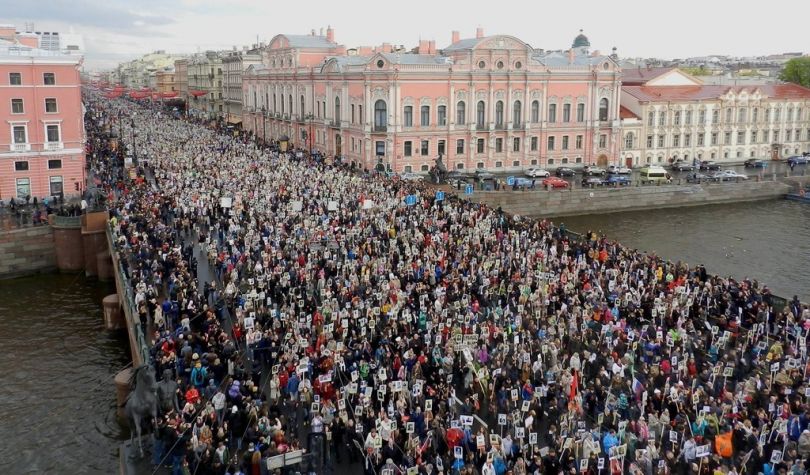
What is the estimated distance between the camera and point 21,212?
38.5m

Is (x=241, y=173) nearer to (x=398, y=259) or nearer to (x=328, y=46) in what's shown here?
(x=398, y=259)

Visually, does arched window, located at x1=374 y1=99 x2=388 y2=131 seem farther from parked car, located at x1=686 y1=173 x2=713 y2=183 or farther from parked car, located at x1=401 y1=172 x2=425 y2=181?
parked car, located at x1=686 y1=173 x2=713 y2=183

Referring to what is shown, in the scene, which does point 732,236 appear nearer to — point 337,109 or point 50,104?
point 337,109

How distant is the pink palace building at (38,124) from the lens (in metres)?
41.7

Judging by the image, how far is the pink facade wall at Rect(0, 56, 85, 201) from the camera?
41.8 metres

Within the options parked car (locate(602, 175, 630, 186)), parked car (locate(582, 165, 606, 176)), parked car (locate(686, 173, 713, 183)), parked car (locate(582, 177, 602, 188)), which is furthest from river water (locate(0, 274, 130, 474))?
parked car (locate(686, 173, 713, 183))

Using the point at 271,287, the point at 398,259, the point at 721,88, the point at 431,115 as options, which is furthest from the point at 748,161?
the point at 271,287

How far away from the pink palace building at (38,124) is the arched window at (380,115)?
70.5ft

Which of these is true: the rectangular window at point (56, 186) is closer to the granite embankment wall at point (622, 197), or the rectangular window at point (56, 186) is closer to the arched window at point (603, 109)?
the granite embankment wall at point (622, 197)

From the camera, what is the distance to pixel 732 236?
151ft

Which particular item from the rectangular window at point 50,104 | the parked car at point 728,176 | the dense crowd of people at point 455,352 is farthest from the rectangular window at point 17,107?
the parked car at point 728,176

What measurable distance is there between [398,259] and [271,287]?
527cm

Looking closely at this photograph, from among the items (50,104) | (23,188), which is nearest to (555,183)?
(50,104)

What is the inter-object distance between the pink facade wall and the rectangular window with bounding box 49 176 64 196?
6 cm
